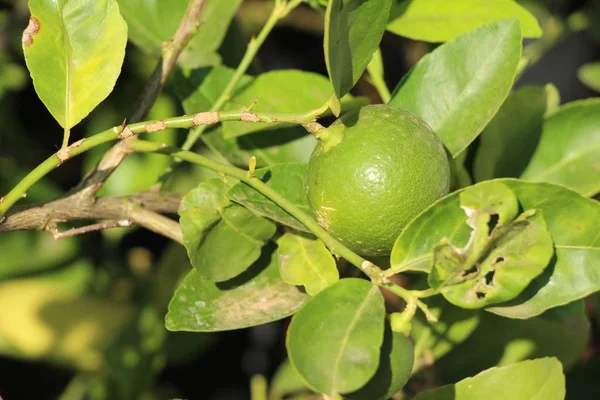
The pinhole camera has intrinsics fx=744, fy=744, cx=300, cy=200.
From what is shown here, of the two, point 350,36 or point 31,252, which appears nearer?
point 350,36

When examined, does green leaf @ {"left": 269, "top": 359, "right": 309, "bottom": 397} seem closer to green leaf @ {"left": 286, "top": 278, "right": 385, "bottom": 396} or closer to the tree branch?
the tree branch

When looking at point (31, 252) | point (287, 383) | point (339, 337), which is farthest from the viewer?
point (31, 252)

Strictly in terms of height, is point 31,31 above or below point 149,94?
Answer: above

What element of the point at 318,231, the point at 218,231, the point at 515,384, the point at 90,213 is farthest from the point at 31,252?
the point at 515,384

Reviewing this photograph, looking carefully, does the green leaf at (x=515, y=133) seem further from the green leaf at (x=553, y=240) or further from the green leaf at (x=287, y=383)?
the green leaf at (x=287, y=383)

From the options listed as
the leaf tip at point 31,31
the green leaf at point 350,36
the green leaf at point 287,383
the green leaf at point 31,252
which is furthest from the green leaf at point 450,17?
the green leaf at point 31,252

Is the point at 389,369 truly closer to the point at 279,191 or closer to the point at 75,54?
the point at 279,191

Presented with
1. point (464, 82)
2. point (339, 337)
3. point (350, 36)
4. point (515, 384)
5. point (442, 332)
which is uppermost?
point (350, 36)
